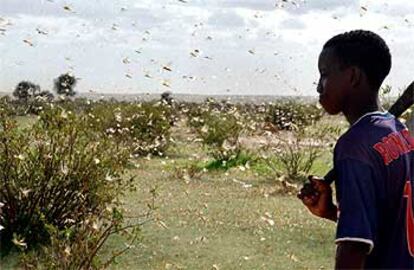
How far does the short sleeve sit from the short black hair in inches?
12.7

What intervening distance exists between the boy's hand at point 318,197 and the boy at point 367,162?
0.03 meters

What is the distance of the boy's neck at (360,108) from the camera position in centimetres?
265

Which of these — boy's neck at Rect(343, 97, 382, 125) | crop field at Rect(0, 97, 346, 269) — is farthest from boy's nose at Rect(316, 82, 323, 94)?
crop field at Rect(0, 97, 346, 269)

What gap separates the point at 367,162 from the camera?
247cm

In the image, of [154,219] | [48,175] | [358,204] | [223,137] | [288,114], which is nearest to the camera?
[358,204]

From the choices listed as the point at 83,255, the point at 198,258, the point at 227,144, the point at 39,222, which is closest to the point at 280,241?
the point at 198,258

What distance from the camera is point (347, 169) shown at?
97.8 inches

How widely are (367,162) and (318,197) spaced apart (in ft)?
1.24

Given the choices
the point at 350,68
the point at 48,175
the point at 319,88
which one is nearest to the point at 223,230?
the point at 48,175

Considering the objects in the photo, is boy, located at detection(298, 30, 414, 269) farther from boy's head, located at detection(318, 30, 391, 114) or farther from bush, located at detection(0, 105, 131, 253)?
bush, located at detection(0, 105, 131, 253)

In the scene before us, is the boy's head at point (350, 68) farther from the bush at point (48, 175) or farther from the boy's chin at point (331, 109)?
the bush at point (48, 175)

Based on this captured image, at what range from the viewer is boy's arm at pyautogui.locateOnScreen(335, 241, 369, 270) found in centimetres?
246

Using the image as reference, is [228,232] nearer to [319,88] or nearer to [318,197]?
[318,197]

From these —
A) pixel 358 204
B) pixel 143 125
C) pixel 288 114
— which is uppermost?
pixel 358 204
